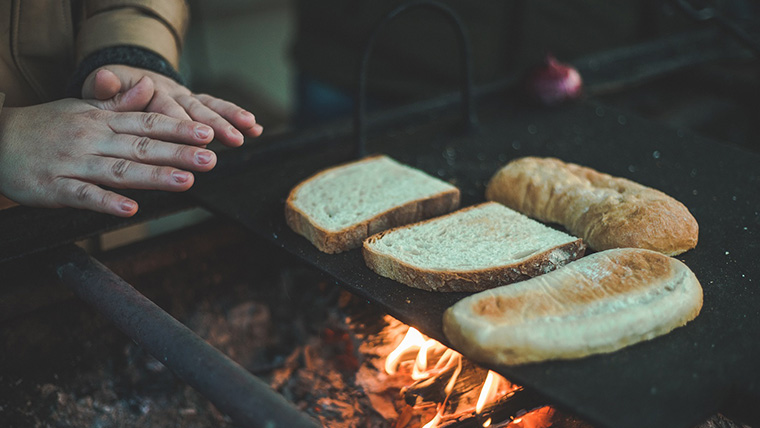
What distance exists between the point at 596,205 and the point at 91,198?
48.5 inches

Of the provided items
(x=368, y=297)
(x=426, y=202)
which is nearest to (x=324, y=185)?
(x=426, y=202)

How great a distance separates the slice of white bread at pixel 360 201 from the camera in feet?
5.47

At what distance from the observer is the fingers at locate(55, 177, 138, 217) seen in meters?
1.49

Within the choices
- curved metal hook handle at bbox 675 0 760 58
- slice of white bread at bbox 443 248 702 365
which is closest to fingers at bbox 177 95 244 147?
slice of white bread at bbox 443 248 702 365

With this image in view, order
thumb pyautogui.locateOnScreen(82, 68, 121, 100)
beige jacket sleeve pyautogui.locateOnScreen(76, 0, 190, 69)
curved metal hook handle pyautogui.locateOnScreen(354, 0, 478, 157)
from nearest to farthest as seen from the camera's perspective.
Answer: thumb pyautogui.locateOnScreen(82, 68, 121, 100)
beige jacket sleeve pyautogui.locateOnScreen(76, 0, 190, 69)
curved metal hook handle pyautogui.locateOnScreen(354, 0, 478, 157)

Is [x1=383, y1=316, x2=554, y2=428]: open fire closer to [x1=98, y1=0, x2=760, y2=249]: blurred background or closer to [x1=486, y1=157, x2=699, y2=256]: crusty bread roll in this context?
[x1=486, y1=157, x2=699, y2=256]: crusty bread roll

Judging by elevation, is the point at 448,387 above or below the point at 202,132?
below

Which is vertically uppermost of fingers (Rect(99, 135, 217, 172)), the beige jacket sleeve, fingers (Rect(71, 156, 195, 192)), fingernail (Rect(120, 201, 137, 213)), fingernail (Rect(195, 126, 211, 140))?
the beige jacket sleeve

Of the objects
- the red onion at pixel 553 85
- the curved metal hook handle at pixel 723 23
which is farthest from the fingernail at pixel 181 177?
the curved metal hook handle at pixel 723 23

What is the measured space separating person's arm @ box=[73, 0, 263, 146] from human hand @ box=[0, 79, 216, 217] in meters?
0.11

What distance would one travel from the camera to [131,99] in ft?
5.55

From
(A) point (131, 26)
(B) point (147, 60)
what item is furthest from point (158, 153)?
(A) point (131, 26)

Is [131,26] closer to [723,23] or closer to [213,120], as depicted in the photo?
[213,120]

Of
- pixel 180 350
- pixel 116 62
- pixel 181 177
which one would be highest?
pixel 116 62
